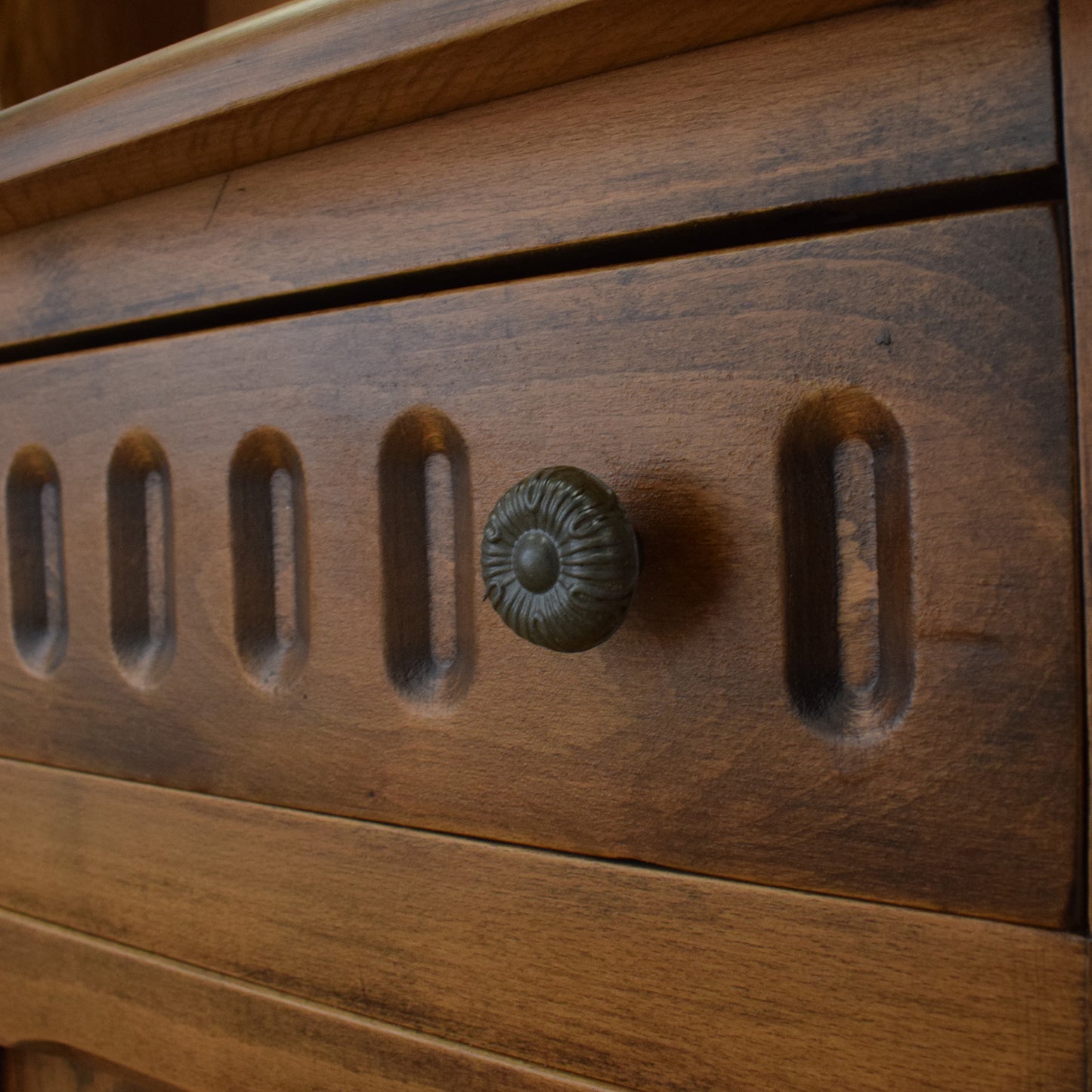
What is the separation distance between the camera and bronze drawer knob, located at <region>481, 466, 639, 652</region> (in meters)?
0.24

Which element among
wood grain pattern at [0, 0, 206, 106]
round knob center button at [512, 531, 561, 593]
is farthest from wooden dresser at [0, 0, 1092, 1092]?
wood grain pattern at [0, 0, 206, 106]

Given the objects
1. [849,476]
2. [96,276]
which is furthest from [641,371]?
[96,276]

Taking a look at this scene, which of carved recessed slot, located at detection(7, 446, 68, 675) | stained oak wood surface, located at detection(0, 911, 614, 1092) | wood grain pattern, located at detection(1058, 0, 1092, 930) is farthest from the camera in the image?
carved recessed slot, located at detection(7, 446, 68, 675)

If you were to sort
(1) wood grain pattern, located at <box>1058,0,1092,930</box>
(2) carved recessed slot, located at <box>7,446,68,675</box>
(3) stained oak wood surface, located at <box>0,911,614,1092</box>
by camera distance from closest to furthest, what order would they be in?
(1) wood grain pattern, located at <box>1058,0,1092,930</box> → (3) stained oak wood surface, located at <box>0,911,614,1092</box> → (2) carved recessed slot, located at <box>7,446,68,675</box>

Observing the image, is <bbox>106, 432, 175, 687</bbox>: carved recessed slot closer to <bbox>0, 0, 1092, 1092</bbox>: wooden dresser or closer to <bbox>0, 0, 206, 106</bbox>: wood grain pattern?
<bbox>0, 0, 1092, 1092</bbox>: wooden dresser

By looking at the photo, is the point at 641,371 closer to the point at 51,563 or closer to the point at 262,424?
the point at 262,424

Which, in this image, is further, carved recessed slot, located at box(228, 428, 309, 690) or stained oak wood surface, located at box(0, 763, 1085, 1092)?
carved recessed slot, located at box(228, 428, 309, 690)

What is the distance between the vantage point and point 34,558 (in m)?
0.44

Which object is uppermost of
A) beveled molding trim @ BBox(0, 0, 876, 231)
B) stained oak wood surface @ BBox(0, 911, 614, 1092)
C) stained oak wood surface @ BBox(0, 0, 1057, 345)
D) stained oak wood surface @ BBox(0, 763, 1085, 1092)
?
beveled molding trim @ BBox(0, 0, 876, 231)

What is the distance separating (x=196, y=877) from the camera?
0.38 meters

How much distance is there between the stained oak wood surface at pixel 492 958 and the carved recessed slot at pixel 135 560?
0.21 ft

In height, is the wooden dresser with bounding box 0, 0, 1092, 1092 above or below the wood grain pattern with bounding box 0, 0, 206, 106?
below

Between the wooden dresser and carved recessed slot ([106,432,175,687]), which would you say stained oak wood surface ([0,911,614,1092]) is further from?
carved recessed slot ([106,432,175,687])

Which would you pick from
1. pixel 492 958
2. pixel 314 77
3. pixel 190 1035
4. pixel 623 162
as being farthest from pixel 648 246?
pixel 190 1035
